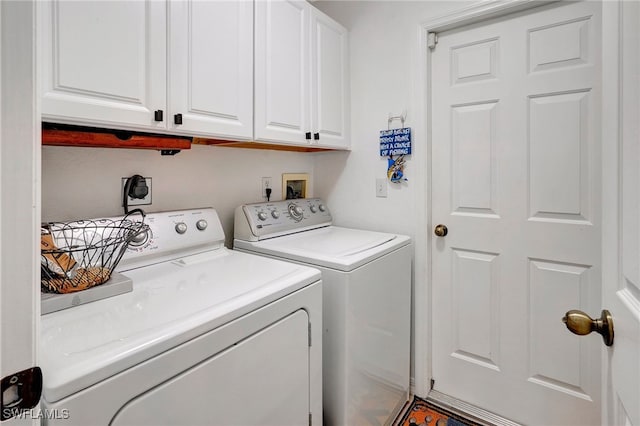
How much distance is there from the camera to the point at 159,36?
1170 mm

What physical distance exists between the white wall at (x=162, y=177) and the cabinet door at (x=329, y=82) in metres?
0.36

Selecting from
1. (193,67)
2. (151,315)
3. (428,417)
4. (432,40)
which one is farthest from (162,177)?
(428,417)

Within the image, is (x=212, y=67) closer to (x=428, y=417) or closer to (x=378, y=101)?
(x=378, y=101)

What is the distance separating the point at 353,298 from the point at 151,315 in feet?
2.53

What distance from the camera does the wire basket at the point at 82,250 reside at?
3.15 ft

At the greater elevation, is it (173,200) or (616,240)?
(173,200)

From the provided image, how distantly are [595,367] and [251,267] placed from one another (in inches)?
66.0

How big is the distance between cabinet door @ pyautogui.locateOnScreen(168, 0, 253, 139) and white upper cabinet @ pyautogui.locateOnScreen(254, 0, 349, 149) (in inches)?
2.7

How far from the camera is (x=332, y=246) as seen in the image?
5.40ft

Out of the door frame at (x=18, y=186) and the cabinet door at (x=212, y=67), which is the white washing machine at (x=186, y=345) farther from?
the cabinet door at (x=212, y=67)

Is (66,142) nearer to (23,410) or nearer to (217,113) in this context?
(217,113)

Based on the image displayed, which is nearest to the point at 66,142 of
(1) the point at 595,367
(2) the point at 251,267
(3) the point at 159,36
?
(3) the point at 159,36

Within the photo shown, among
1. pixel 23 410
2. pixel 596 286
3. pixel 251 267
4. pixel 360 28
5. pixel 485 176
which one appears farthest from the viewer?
pixel 360 28

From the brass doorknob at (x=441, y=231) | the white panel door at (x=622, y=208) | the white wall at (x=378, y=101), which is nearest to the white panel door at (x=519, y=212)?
the brass doorknob at (x=441, y=231)
